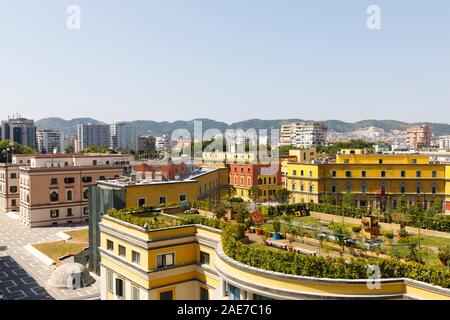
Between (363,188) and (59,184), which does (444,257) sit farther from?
(59,184)

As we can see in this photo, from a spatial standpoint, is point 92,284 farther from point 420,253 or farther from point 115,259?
point 420,253

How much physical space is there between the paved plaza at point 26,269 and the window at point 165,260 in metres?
15.8

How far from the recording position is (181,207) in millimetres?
27750

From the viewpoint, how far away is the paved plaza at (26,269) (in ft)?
112

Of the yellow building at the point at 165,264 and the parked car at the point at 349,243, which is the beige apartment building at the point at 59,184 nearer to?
the yellow building at the point at 165,264

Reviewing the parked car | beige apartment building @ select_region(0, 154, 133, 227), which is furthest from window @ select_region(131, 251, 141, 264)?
beige apartment building @ select_region(0, 154, 133, 227)

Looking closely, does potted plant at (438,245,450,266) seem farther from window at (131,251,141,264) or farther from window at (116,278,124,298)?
window at (116,278,124,298)

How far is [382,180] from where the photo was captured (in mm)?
63875

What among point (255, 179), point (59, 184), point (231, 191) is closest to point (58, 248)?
point (59, 184)

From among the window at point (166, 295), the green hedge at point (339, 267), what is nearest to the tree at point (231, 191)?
the window at point (166, 295)

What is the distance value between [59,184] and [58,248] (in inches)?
690

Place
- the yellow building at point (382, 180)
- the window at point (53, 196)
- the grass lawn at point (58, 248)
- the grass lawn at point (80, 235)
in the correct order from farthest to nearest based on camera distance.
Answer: the yellow building at point (382, 180) → the window at point (53, 196) → the grass lawn at point (80, 235) → the grass lawn at point (58, 248)
